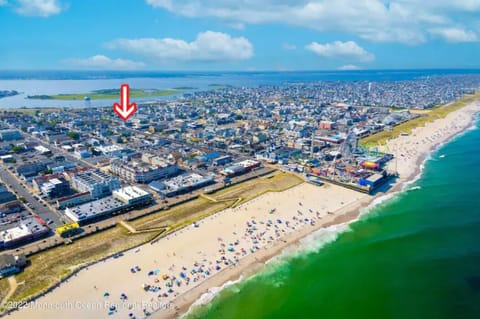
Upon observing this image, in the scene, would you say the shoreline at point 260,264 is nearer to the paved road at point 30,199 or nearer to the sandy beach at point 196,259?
the sandy beach at point 196,259

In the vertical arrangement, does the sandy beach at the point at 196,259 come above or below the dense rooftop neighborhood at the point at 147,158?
below

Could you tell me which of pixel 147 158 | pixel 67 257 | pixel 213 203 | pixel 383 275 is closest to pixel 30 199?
pixel 67 257

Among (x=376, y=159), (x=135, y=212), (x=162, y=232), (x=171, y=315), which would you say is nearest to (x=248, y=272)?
(x=171, y=315)

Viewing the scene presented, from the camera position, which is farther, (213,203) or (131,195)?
(213,203)

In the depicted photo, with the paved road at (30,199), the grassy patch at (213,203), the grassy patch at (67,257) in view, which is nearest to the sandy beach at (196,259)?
the grassy patch at (67,257)

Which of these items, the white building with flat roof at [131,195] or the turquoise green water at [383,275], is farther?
the white building with flat roof at [131,195]

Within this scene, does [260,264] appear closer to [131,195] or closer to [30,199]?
[131,195]

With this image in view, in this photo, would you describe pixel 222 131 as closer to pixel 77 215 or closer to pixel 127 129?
pixel 127 129

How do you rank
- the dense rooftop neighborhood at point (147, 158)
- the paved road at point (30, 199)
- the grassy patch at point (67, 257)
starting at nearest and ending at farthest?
the grassy patch at point (67, 257) < the paved road at point (30, 199) < the dense rooftop neighborhood at point (147, 158)
